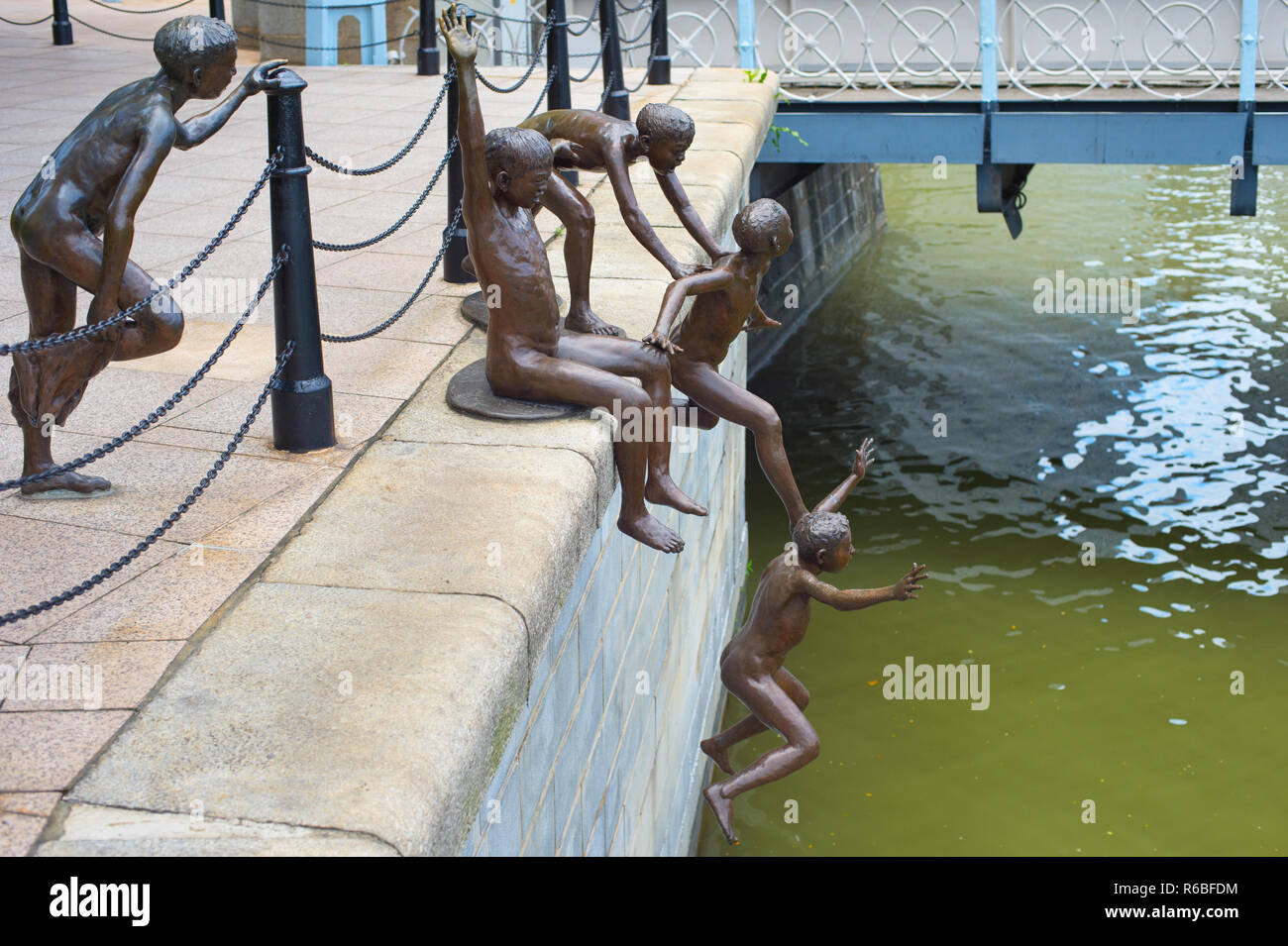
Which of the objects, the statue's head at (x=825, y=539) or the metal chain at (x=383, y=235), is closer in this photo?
the statue's head at (x=825, y=539)

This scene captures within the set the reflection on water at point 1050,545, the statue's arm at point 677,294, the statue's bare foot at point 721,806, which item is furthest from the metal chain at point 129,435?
the reflection on water at point 1050,545

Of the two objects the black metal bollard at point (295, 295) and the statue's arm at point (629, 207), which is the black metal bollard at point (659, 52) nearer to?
the statue's arm at point (629, 207)

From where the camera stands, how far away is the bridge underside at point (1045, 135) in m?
9.06

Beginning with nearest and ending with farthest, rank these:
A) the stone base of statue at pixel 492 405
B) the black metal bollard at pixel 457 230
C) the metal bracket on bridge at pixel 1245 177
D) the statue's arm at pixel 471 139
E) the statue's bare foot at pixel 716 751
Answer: the statue's arm at pixel 471 139, the stone base of statue at pixel 492 405, the statue's bare foot at pixel 716 751, the black metal bollard at pixel 457 230, the metal bracket on bridge at pixel 1245 177

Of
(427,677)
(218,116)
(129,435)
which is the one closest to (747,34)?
(218,116)

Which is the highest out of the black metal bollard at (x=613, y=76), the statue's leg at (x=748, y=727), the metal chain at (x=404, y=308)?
the black metal bollard at (x=613, y=76)

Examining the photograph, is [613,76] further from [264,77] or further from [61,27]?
[61,27]

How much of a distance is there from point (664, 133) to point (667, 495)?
123cm

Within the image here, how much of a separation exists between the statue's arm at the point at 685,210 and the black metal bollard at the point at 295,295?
1.32m

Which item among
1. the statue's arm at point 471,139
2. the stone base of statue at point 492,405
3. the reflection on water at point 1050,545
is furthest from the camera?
the reflection on water at point 1050,545

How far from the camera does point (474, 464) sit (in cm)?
393

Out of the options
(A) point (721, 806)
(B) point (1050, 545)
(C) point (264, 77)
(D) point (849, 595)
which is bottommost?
(B) point (1050, 545)

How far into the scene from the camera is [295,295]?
4047mm
